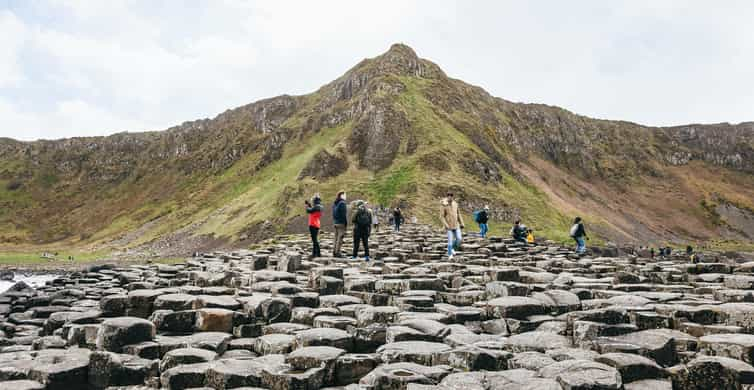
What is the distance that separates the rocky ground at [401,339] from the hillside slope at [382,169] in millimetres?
39630

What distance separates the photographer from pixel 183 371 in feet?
22.3

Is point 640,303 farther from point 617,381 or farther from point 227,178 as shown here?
point 227,178

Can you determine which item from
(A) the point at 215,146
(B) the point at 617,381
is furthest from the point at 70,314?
(A) the point at 215,146

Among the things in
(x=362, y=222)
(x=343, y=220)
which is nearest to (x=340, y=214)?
(x=343, y=220)

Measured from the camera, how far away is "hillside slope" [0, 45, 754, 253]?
60.5 m

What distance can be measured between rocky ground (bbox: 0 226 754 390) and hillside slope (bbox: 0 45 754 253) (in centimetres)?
3963

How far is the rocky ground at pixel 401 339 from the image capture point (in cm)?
658

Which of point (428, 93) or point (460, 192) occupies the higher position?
point (428, 93)

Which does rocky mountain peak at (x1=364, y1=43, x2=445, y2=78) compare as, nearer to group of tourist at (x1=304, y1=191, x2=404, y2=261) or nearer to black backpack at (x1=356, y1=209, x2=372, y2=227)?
group of tourist at (x1=304, y1=191, x2=404, y2=261)

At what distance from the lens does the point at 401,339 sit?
8.06 metres

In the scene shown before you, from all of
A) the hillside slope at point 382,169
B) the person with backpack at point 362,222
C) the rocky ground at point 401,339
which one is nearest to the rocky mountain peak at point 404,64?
the hillside slope at point 382,169

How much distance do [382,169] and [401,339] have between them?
5482cm

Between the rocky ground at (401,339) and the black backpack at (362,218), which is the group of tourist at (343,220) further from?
the rocky ground at (401,339)

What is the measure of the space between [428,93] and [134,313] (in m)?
73.7
